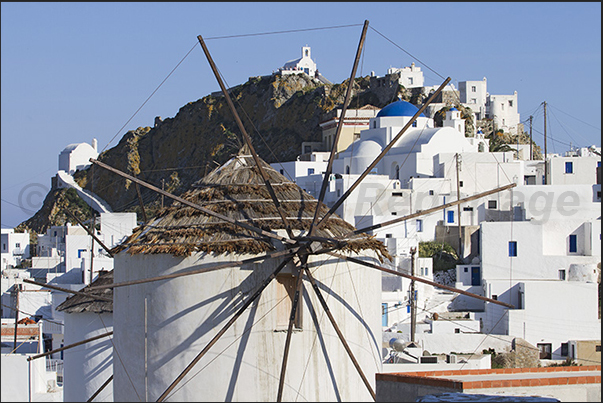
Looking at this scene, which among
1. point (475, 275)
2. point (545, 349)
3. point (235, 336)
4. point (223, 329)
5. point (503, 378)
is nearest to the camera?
point (223, 329)

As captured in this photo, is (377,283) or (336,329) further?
(377,283)

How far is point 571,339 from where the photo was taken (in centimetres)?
3291

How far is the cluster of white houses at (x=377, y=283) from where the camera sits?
449 inches

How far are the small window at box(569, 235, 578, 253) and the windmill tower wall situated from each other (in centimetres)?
2897

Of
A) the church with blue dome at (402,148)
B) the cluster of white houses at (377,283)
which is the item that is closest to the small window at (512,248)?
the cluster of white houses at (377,283)

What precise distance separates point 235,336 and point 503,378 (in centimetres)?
358

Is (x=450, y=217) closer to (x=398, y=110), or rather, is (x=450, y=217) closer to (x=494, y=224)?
(x=494, y=224)

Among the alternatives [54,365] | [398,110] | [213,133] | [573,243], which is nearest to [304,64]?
[213,133]

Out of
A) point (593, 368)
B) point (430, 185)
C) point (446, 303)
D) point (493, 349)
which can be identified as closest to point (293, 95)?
point (430, 185)

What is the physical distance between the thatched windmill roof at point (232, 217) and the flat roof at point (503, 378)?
1786 mm

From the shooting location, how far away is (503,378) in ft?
40.7

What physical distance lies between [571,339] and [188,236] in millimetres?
23995

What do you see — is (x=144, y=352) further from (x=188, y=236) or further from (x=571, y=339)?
(x=571, y=339)

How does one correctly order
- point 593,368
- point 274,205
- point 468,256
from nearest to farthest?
point 274,205, point 593,368, point 468,256
